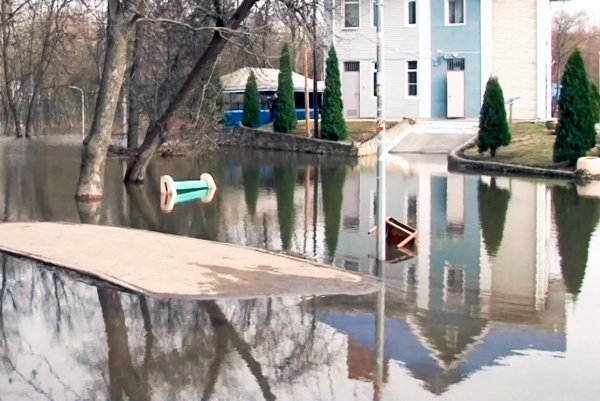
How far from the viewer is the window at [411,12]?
43.5 meters

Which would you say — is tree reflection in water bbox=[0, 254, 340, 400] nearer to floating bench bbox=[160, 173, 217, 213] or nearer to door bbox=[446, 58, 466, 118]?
floating bench bbox=[160, 173, 217, 213]

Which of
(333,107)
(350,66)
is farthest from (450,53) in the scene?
(333,107)

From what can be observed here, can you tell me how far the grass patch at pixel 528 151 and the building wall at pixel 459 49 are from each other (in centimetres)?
592

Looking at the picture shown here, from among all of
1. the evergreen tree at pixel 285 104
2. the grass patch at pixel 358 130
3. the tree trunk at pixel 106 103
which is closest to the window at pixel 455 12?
the grass patch at pixel 358 130

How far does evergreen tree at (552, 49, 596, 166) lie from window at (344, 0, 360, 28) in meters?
18.1

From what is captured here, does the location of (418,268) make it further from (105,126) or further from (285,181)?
(285,181)

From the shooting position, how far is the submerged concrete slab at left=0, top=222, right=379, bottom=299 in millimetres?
10375

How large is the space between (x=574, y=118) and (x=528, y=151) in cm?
356

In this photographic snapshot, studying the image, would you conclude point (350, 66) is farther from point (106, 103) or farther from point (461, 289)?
point (461, 289)

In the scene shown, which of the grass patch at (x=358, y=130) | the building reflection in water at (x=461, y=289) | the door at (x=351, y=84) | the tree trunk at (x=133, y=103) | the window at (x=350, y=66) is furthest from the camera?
the window at (x=350, y=66)

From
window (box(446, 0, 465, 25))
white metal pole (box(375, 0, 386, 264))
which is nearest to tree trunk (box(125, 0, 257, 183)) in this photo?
white metal pole (box(375, 0, 386, 264))

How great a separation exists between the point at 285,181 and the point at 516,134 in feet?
41.8

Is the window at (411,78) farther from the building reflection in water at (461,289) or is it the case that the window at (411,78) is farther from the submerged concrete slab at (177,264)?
the submerged concrete slab at (177,264)

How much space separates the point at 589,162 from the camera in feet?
84.7
